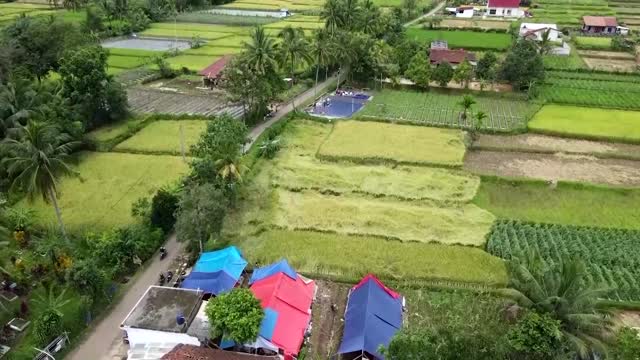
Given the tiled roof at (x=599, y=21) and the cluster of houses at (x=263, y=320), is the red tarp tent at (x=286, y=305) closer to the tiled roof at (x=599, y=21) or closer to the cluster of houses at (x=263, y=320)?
the cluster of houses at (x=263, y=320)

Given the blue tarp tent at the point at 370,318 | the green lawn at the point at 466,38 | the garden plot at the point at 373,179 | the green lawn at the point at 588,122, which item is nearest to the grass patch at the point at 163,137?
the garden plot at the point at 373,179

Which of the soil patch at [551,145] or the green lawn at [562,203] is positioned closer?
the green lawn at [562,203]

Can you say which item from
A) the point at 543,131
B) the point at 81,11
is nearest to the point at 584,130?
the point at 543,131

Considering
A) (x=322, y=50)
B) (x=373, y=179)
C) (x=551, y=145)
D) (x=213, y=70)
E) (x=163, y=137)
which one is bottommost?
(x=373, y=179)

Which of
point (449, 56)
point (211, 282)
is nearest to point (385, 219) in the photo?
point (211, 282)

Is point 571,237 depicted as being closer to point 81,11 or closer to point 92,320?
point 92,320

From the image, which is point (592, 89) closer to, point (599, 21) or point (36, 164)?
point (599, 21)
